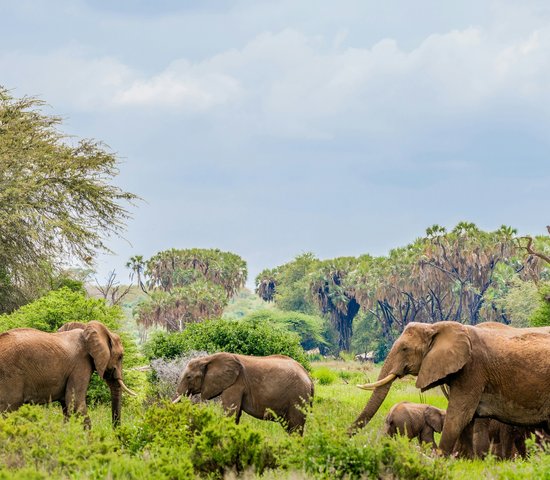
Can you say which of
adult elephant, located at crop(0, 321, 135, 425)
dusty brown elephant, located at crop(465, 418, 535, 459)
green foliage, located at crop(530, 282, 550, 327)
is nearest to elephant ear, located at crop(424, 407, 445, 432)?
dusty brown elephant, located at crop(465, 418, 535, 459)

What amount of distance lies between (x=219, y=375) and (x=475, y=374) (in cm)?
401

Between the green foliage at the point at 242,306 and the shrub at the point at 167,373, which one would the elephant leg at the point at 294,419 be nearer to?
the shrub at the point at 167,373

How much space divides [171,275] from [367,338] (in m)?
19.0

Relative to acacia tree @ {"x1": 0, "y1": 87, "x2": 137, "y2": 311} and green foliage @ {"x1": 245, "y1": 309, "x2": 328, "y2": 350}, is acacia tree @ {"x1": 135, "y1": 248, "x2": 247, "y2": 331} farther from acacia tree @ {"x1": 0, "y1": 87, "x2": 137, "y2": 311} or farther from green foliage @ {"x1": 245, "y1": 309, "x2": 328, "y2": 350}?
acacia tree @ {"x1": 0, "y1": 87, "x2": 137, "y2": 311}

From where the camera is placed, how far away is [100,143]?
133 ft

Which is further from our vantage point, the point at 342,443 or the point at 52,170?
the point at 52,170

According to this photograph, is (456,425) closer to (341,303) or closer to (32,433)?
(32,433)

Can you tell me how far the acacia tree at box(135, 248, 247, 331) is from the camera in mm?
79250

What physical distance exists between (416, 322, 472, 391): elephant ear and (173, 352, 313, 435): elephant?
2659mm

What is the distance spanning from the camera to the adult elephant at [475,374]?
39.8 ft

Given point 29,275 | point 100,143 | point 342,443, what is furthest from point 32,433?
point 100,143

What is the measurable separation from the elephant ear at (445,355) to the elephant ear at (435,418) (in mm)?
3194

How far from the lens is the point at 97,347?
572 inches

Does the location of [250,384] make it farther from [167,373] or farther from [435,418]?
[167,373]
